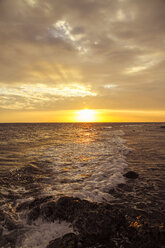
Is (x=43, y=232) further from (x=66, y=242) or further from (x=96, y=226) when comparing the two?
(x=96, y=226)

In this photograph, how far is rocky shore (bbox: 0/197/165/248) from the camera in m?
3.95

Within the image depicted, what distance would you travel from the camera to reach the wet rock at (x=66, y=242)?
12.5 feet

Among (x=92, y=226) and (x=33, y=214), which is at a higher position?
(x=92, y=226)

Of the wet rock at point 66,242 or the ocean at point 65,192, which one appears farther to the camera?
the ocean at point 65,192

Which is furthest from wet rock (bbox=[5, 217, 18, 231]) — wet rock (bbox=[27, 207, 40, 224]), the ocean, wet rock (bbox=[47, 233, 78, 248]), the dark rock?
wet rock (bbox=[47, 233, 78, 248])

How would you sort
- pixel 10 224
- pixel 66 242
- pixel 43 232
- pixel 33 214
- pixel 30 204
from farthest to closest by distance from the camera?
pixel 30 204
pixel 33 214
pixel 10 224
pixel 43 232
pixel 66 242

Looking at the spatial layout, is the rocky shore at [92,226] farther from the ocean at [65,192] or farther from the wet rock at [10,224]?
the ocean at [65,192]

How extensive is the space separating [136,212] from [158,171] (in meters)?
5.97

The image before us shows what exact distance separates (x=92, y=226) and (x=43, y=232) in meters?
1.64

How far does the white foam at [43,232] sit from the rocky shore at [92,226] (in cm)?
16

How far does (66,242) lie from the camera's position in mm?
3896

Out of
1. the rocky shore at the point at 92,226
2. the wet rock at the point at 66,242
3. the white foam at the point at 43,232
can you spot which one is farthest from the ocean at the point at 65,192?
the wet rock at the point at 66,242

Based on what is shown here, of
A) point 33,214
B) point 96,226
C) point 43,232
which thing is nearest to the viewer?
point 96,226

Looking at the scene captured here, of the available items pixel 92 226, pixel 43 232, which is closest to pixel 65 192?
pixel 43 232
